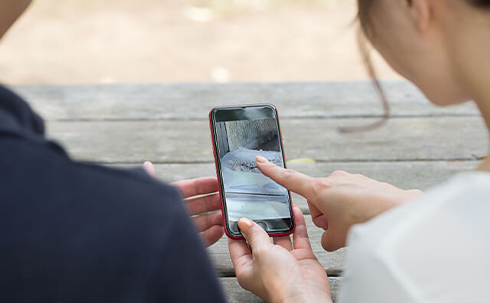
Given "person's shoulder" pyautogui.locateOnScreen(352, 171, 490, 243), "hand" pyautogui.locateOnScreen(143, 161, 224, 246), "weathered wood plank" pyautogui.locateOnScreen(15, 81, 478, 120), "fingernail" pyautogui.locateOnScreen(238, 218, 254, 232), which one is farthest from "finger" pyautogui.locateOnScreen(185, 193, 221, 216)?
"person's shoulder" pyautogui.locateOnScreen(352, 171, 490, 243)

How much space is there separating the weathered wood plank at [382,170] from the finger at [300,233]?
8.7 inches

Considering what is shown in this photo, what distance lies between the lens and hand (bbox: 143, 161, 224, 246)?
93 cm

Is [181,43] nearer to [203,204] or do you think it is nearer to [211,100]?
[211,100]

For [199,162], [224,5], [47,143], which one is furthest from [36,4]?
[47,143]

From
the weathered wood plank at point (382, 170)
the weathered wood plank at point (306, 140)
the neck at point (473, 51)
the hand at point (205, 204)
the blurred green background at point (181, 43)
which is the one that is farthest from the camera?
the blurred green background at point (181, 43)

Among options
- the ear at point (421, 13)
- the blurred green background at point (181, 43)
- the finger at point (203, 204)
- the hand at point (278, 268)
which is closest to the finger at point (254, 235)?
the hand at point (278, 268)

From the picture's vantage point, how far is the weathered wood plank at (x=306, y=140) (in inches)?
48.8

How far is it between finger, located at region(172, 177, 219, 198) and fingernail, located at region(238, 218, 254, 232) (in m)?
0.11

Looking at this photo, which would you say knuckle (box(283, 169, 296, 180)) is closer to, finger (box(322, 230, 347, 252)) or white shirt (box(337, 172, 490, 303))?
finger (box(322, 230, 347, 252))

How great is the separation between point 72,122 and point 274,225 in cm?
74

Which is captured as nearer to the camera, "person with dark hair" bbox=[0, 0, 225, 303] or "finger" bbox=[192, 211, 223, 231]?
"person with dark hair" bbox=[0, 0, 225, 303]

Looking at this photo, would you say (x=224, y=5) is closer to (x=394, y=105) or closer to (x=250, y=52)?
(x=250, y=52)

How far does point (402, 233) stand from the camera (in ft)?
1.31

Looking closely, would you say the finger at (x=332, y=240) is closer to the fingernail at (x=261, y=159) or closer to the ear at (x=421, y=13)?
the fingernail at (x=261, y=159)
